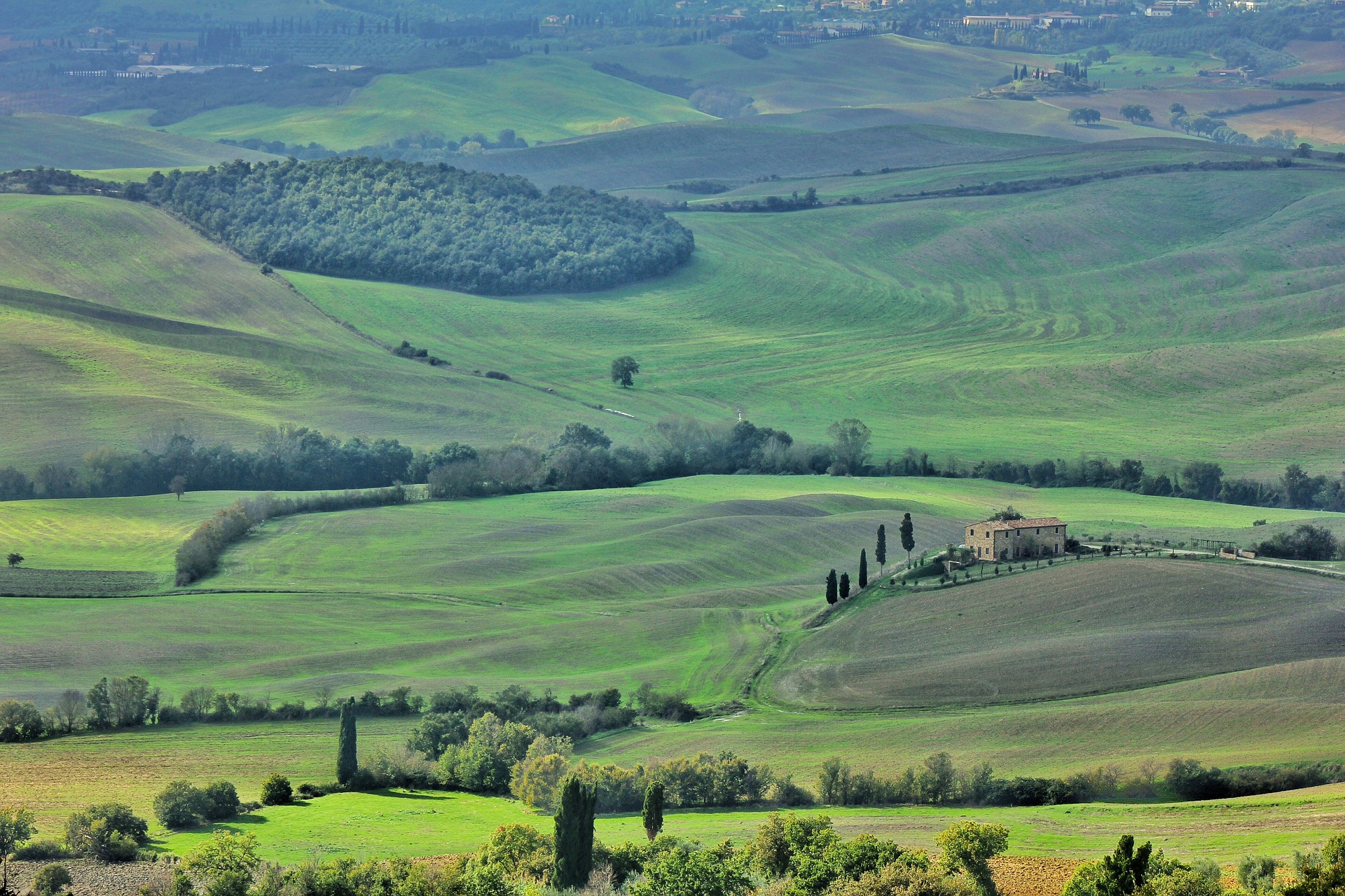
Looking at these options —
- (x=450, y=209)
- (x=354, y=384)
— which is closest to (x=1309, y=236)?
(x=450, y=209)

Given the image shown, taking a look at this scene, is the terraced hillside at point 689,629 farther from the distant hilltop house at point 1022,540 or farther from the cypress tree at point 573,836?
the cypress tree at point 573,836

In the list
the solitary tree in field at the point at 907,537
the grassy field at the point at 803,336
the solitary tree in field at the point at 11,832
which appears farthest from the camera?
the grassy field at the point at 803,336

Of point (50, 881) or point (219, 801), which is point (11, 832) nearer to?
point (50, 881)

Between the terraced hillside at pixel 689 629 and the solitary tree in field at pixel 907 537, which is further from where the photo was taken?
the solitary tree in field at pixel 907 537

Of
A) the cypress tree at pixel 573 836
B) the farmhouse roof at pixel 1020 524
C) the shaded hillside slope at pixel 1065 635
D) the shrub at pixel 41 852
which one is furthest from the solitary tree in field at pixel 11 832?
the farmhouse roof at pixel 1020 524

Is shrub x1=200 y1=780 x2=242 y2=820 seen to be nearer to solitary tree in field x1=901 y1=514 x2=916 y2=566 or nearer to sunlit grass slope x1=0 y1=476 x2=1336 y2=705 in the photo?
sunlit grass slope x1=0 y1=476 x2=1336 y2=705

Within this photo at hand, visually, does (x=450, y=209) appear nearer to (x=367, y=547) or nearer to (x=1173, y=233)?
(x=1173, y=233)

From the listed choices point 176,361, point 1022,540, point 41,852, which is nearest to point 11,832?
point 41,852
